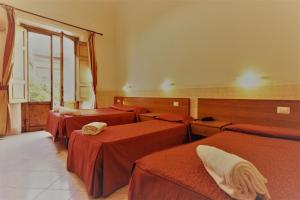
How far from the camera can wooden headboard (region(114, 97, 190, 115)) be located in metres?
3.30

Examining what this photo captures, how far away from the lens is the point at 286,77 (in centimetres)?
219

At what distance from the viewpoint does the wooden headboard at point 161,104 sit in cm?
330

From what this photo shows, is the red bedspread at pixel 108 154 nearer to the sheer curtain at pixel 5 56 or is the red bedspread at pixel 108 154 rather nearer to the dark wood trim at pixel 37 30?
the sheer curtain at pixel 5 56

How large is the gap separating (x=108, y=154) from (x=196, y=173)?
99cm

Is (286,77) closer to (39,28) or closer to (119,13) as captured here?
(119,13)

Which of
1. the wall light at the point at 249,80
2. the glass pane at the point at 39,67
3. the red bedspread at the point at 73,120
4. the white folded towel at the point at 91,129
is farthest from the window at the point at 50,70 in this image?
the wall light at the point at 249,80

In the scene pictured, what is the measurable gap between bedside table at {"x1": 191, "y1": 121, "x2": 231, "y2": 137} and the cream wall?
56 cm

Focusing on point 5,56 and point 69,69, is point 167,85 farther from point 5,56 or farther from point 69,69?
point 5,56

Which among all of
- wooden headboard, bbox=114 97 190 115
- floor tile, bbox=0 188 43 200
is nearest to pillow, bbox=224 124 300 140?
wooden headboard, bbox=114 97 190 115

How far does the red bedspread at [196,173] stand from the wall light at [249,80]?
105 centimetres

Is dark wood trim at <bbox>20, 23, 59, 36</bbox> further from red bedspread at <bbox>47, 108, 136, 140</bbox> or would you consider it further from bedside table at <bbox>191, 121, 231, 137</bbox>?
bedside table at <bbox>191, 121, 231, 137</bbox>

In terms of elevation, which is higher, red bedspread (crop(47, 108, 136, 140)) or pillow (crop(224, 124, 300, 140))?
pillow (crop(224, 124, 300, 140))

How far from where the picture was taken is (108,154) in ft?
5.73

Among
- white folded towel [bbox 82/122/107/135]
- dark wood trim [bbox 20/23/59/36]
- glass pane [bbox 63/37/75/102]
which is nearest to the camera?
white folded towel [bbox 82/122/107/135]
